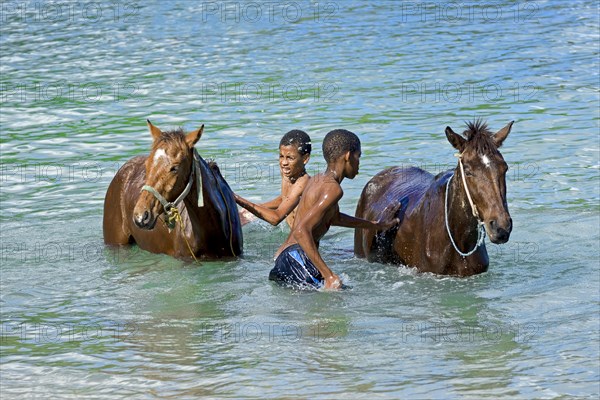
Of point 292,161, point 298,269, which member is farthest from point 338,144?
point 292,161

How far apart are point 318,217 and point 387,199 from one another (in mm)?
1418

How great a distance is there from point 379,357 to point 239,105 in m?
9.54

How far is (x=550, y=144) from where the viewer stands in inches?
559

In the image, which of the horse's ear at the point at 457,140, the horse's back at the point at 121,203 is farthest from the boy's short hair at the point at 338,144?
the horse's back at the point at 121,203

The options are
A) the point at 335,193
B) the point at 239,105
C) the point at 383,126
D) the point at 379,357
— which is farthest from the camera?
the point at 239,105

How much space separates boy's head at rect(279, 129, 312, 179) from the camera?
33.1ft

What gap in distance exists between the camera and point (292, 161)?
10172 mm

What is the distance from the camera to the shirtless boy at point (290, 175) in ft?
33.0

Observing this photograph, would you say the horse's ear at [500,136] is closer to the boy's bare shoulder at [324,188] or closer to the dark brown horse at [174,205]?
the boy's bare shoulder at [324,188]

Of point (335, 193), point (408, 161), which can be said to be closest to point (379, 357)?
point (335, 193)

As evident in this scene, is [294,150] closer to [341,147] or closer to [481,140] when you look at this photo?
[341,147]

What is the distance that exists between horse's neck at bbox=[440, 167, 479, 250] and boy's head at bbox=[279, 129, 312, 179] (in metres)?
1.57

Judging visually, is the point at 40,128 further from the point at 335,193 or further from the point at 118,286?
the point at 335,193

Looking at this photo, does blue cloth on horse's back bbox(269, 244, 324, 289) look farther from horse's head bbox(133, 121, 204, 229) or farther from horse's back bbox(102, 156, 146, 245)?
horse's back bbox(102, 156, 146, 245)
